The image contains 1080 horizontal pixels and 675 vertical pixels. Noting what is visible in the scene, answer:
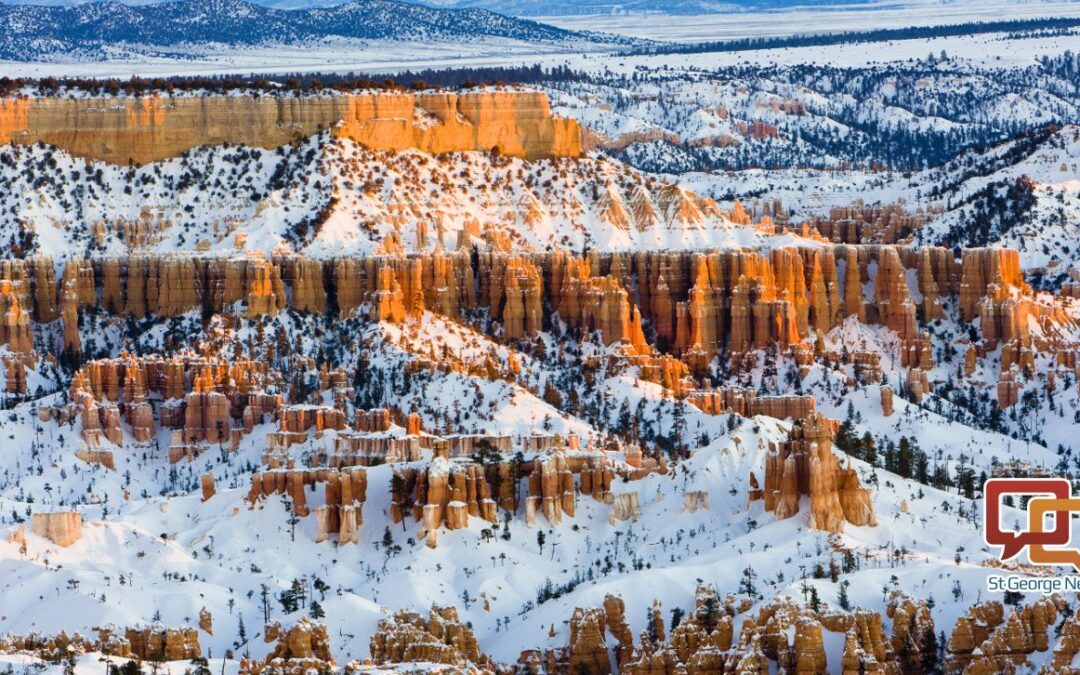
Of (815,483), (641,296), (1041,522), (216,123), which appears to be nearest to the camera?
(1041,522)

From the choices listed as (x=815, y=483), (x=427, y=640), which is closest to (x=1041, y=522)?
(x=815, y=483)

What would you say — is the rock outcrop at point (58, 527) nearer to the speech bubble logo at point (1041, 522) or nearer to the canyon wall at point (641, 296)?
the speech bubble logo at point (1041, 522)

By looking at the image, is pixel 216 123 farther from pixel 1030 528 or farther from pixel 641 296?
pixel 1030 528

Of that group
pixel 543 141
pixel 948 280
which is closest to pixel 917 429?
pixel 948 280

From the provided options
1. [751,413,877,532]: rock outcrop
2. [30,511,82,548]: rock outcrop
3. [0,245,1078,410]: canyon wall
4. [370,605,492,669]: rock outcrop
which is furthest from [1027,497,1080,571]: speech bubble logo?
[0,245,1078,410]: canyon wall

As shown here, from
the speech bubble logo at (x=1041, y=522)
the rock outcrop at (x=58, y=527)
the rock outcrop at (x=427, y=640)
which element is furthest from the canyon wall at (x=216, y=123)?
the rock outcrop at (x=427, y=640)

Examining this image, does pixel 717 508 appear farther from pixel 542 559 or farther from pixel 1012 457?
pixel 1012 457
